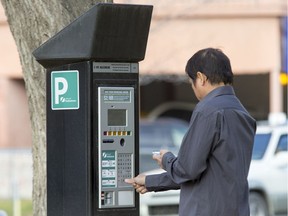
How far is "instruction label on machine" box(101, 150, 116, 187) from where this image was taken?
18.3 feet

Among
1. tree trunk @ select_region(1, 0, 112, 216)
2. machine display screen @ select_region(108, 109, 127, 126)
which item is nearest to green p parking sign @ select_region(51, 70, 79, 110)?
machine display screen @ select_region(108, 109, 127, 126)

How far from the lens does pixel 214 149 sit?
200 inches

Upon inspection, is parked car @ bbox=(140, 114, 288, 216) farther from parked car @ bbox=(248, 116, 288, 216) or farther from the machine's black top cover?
the machine's black top cover

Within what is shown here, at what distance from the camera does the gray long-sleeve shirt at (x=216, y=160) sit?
5.07 meters

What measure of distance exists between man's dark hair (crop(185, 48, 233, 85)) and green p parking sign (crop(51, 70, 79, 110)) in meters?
0.83

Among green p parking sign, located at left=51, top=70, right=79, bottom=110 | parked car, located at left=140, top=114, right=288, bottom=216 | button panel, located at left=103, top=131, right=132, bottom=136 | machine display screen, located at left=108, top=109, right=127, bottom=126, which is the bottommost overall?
parked car, located at left=140, top=114, right=288, bottom=216

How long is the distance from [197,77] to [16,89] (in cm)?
1987

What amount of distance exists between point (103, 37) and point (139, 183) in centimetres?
94

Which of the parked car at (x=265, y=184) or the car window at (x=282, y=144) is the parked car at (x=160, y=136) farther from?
the car window at (x=282, y=144)

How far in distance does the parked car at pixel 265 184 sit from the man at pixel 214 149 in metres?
7.93

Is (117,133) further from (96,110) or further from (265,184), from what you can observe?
(265,184)

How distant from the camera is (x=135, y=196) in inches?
225

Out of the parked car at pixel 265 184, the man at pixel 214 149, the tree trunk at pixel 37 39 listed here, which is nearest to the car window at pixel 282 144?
the parked car at pixel 265 184

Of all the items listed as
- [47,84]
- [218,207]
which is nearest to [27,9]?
[47,84]
